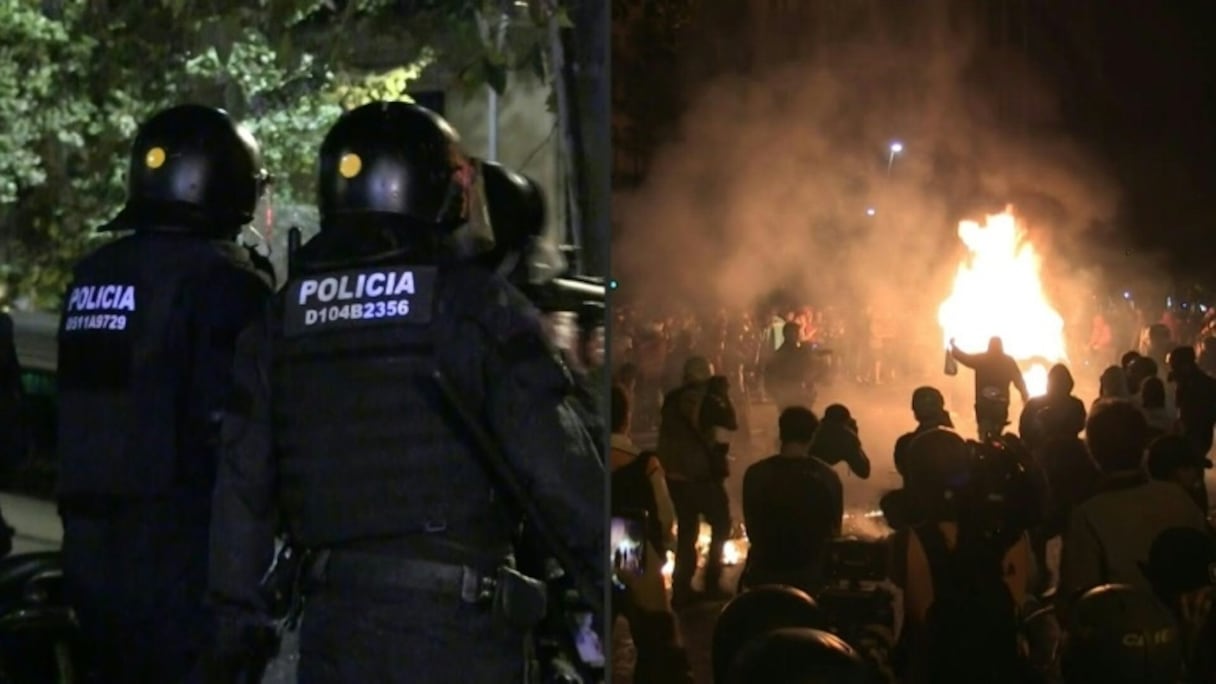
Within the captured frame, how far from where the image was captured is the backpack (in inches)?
93.8

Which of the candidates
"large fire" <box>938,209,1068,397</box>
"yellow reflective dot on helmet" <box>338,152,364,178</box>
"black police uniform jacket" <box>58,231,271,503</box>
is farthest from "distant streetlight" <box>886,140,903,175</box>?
"black police uniform jacket" <box>58,231,271,503</box>

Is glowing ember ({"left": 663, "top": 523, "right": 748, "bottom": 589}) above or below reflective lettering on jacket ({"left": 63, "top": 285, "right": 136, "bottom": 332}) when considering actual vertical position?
below

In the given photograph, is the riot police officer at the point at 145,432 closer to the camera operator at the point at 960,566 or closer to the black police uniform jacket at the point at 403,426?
the black police uniform jacket at the point at 403,426

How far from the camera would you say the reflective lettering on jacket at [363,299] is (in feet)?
8.63

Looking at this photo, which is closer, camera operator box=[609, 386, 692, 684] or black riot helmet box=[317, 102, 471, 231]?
camera operator box=[609, 386, 692, 684]

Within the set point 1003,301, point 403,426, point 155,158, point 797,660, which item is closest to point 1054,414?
point 1003,301

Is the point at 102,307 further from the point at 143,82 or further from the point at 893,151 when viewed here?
the point at 143,82

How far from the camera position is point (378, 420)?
2646 mm

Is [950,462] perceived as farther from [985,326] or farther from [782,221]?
[782,221]

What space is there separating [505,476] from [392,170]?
0.72 metres

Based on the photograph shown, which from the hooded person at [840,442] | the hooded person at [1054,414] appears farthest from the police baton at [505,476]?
the hooded person at [1054,414]

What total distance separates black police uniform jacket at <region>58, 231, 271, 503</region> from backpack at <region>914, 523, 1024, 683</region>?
1754 millimetres

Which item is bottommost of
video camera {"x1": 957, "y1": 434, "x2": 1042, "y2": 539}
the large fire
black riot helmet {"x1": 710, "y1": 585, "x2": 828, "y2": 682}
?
black riot helmet {"x1": 710, "y1": 585, "x2": 828, "y2": 682}

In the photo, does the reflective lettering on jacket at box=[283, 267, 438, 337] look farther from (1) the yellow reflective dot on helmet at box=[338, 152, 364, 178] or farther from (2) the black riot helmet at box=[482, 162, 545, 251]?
(2) the black riot helmet at box=[482, 162, 545, 251]
